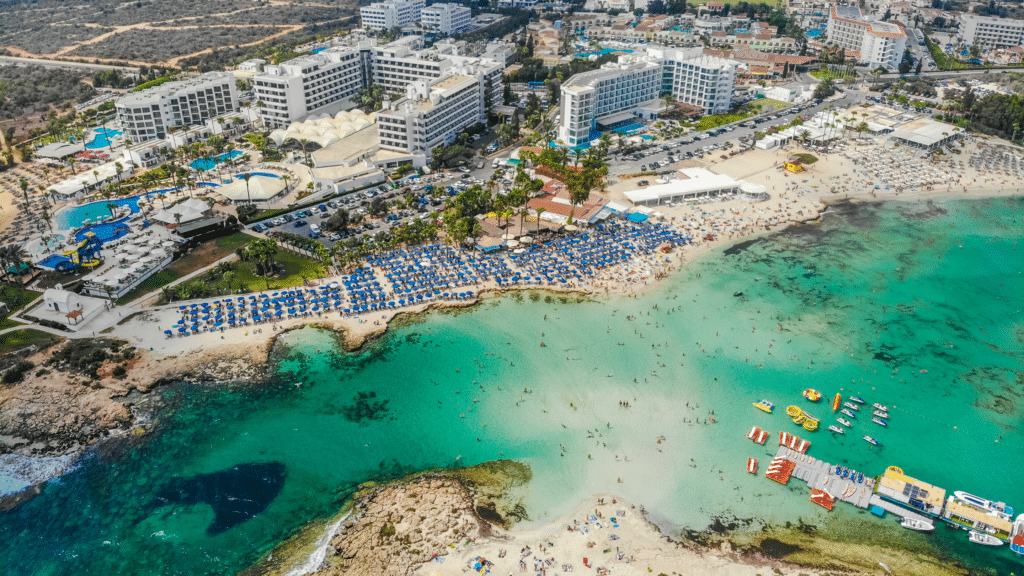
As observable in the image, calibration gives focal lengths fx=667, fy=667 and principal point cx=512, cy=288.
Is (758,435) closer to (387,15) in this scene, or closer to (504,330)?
(504,330)

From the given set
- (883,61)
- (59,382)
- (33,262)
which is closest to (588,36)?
(883,61)

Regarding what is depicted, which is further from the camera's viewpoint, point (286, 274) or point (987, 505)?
point (286, 274)

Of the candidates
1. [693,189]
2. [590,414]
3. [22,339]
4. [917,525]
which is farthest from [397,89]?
[917,525]

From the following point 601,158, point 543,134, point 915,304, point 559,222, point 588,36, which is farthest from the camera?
point 588,36

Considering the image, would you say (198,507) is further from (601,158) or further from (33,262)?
(601,158)

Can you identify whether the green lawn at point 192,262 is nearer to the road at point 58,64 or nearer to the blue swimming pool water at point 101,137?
the blue swimming pool water at point 101,137

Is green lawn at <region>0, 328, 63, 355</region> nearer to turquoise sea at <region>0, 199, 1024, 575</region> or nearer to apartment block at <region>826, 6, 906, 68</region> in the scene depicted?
turquoise sea at <region>0, 199, 1024, 575</region>
